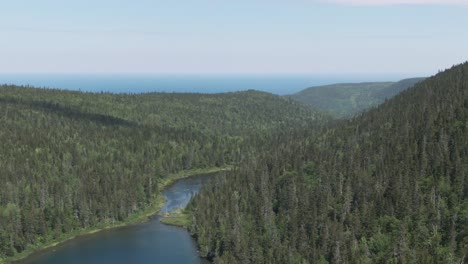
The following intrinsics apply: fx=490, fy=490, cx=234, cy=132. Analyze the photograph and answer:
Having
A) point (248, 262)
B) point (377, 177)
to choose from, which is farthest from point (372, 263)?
point (377, 177)

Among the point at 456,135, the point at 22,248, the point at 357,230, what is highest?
the point at 456,135

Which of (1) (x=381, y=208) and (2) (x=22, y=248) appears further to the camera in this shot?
(2) (x=22, y=248)

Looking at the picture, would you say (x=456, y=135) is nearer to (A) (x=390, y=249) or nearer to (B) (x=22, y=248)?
(A) (x=390, y=249)

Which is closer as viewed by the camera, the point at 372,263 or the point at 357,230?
the point at 372,263

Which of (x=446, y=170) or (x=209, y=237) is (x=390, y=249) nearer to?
(x=446, y=170)

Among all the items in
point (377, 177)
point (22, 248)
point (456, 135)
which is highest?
point (456, 135)

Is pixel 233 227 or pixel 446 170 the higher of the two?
pixel 446 170

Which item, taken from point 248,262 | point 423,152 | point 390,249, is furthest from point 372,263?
point 423,152

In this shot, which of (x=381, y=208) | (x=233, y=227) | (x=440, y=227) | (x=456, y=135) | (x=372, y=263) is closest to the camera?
(x=372, y=263)

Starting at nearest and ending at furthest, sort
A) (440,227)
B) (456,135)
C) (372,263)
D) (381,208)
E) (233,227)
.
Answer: (372,263)
(440,227)
(381,208)
(233,227)
(456,135)
